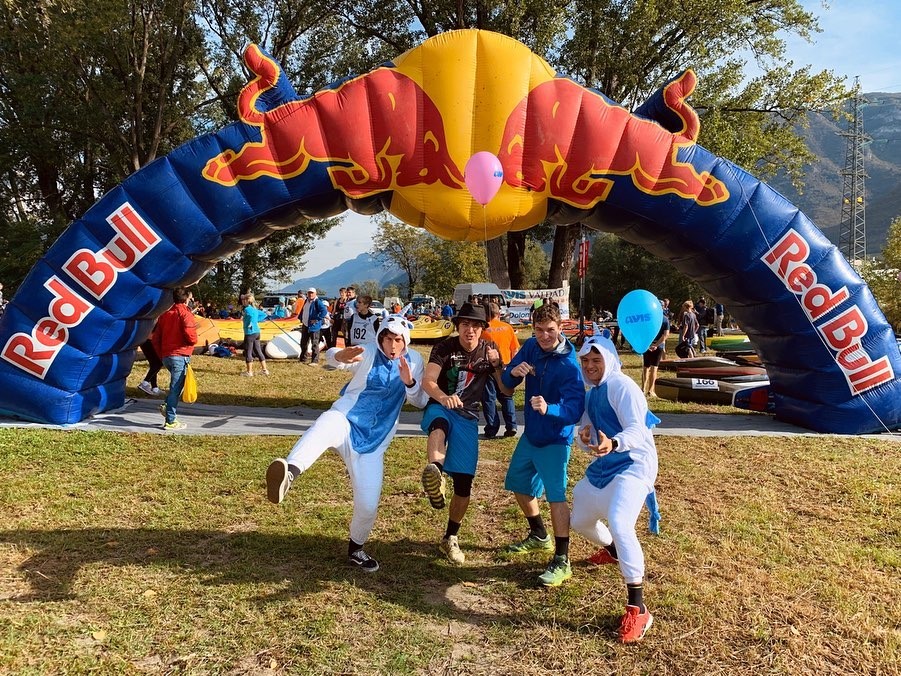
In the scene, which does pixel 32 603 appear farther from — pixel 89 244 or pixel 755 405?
pixel 755 405

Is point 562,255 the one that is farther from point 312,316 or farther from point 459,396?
point 459,396

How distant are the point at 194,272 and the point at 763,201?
24.5ft

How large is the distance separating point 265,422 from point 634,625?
620 centimetres

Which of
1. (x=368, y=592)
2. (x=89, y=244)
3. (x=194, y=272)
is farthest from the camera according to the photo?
(x=194, y=272)

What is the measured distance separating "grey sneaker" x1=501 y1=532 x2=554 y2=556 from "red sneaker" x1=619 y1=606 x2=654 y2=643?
1.11 metres

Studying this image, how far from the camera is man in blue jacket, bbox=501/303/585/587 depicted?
150 inches

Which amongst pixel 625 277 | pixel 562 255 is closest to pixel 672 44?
pixel 562 255

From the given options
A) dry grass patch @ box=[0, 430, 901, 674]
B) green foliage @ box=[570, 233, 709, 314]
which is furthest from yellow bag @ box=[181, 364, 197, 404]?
green foliage @ box=[570, 233, 709, 314]

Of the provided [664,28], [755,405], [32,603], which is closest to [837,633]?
[32,603]

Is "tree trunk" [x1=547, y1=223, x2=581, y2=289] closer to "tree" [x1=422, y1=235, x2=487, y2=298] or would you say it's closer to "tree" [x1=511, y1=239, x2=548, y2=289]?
"tree" [x1=422, y1=235, x2=487, y2=298]

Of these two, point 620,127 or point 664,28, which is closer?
point 620,127

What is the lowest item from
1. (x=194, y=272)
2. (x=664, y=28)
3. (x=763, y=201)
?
(x=194, y=272)

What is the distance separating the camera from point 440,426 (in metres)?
3.99

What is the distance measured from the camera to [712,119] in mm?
16828
